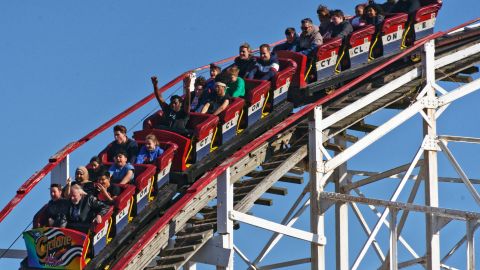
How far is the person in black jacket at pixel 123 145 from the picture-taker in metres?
25.4

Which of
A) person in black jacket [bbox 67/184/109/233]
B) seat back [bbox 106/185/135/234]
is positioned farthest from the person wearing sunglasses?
person in black jacket [bbox 67/184/109/233]

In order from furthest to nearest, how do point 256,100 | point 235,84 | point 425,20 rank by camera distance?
point 425,20
point 235,84
point 256,100

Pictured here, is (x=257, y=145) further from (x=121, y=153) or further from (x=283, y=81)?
(x=121, y=153)

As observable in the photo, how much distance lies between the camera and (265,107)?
2645 centimetres

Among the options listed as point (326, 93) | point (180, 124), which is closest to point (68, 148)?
point (180, 124)

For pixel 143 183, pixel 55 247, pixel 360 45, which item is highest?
pixel 360 45

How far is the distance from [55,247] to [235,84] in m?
3.98

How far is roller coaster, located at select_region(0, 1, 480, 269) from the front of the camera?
952 inches

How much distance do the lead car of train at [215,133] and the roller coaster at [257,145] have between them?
1 centimetres

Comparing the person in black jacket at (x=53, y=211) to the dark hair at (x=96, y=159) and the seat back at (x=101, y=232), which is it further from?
the dark hair at (x=96, y=159)

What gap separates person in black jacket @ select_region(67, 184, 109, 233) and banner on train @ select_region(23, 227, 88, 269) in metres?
0.32

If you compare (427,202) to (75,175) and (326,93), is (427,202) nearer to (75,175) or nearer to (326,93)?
(326,93)

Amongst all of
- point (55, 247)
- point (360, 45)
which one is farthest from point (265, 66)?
point (55, 247)

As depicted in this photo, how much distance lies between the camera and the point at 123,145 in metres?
25.4
